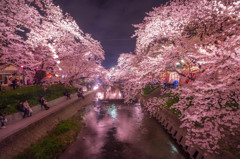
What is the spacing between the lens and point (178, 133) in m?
11.0

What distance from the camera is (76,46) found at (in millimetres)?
18109

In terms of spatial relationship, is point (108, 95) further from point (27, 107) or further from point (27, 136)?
point (27, 136)

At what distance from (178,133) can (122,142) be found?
15.0 ft

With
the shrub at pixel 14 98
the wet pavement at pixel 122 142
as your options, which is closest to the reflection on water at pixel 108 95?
the wet pavement at pixel 122 142

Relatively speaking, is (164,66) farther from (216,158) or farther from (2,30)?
(2,30)

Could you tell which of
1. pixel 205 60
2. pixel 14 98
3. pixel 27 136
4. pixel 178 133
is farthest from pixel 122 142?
pixel 14 98

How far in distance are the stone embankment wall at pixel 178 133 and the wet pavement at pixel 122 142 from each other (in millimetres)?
523

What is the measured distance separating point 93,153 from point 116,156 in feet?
5.40

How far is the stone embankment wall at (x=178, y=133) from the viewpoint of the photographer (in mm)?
6835

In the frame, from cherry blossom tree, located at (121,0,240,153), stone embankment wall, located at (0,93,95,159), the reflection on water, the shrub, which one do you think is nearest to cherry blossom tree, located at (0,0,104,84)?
the shrub

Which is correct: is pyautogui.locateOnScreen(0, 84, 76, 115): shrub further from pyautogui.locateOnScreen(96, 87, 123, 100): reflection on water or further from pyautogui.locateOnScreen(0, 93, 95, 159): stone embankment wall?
pyautogui.locateOnScreen(96, 87, 123, 100): reflection on water

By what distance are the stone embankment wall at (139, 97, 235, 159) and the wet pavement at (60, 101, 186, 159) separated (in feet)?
1.72

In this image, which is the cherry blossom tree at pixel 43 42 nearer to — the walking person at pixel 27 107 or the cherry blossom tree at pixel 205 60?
the walking person at pixel 27 107

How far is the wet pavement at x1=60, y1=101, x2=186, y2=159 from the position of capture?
9406 mm
